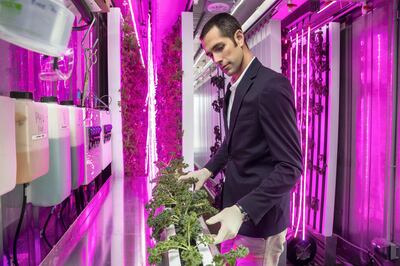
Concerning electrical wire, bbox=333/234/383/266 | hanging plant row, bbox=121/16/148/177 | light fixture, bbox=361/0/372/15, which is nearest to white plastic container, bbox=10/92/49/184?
hanging plant row, bbox=121/16/148/177

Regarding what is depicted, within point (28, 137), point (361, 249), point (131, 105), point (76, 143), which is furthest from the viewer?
point (131, 105)

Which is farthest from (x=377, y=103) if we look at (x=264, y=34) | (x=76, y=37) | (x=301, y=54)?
(x=76, y=37)

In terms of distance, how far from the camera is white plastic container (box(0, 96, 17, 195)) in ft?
3.42

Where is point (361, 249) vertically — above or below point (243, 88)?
below

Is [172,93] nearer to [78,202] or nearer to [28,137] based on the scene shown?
[78,202]

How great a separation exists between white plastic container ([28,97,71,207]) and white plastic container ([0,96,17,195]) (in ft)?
1.56

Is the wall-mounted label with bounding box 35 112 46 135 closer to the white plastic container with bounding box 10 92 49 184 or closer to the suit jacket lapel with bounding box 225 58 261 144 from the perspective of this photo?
the white plastic container with bounding box 10 92 49 184

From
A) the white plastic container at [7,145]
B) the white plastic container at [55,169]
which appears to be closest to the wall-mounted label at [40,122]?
the white plastic container at [55,169]

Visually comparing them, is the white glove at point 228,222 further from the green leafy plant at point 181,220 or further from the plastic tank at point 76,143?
the plastic tank at point 76,143

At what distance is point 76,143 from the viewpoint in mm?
2072

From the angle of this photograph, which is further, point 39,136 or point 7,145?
point 39,136

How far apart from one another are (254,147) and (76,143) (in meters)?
1.07

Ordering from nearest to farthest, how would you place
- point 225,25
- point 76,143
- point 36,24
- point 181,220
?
1. point 36,24
2. point 181,220
3. point 225,25
4. point 76,143

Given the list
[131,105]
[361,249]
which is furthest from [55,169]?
[361,249]
